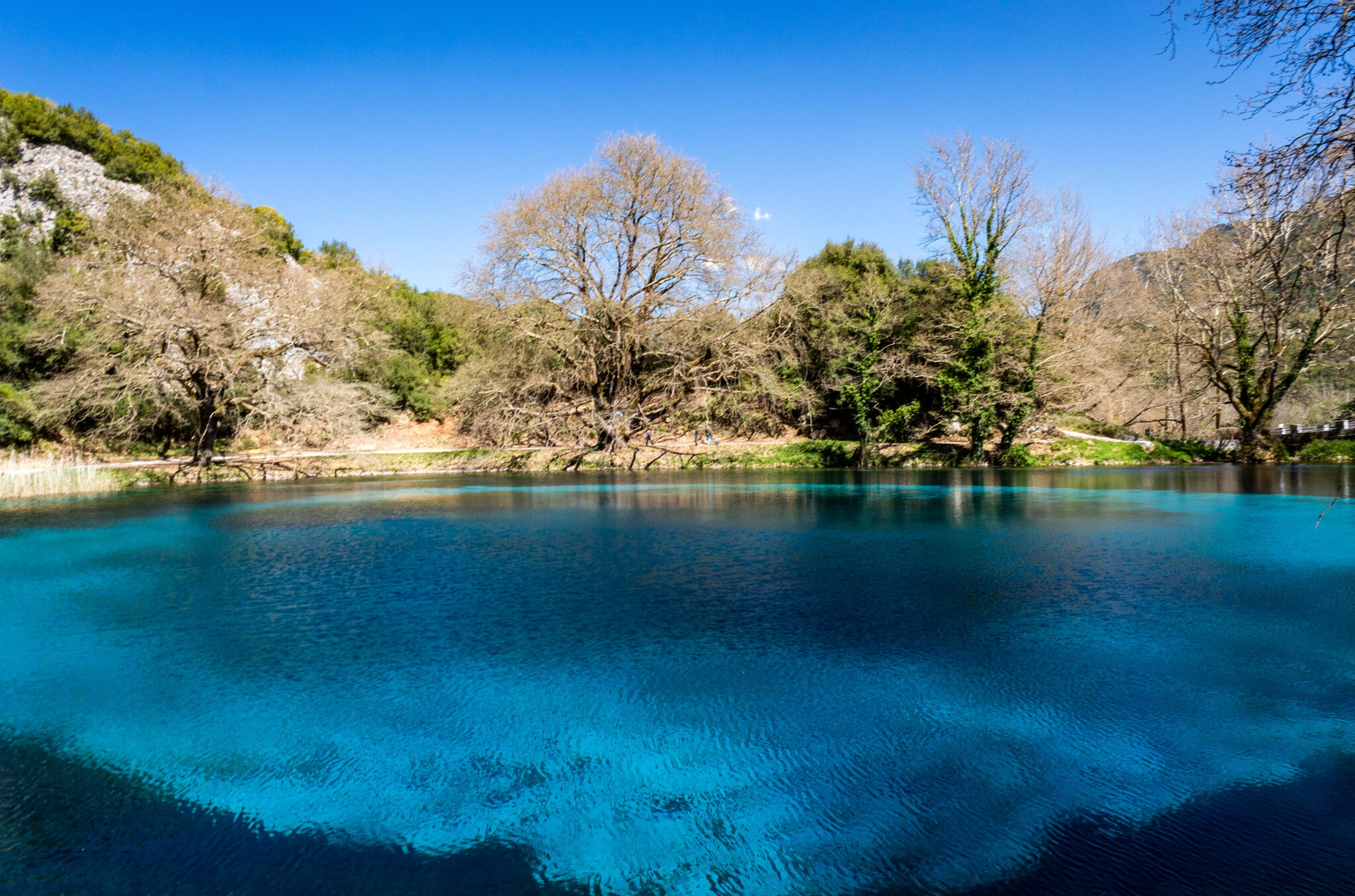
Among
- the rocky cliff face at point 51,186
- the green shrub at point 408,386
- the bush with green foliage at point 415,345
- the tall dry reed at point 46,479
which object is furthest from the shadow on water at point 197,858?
the rocky cliff face at point 51,186

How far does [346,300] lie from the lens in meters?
26.3

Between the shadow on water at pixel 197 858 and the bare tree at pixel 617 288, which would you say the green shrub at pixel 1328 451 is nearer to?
the bare tree at pixel 617 288

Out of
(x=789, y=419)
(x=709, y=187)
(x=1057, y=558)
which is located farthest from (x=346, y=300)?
(x=1057, y=558)

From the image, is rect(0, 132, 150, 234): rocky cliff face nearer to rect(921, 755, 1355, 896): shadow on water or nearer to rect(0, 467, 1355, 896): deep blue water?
rect(0, 467, 1355, 896): deep blue water

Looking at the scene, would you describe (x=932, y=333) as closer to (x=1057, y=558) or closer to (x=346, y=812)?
(x=1057, y=558)

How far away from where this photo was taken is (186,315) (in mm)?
22828

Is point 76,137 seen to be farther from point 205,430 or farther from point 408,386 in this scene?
point 205,430

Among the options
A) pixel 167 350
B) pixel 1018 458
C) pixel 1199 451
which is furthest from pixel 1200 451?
pixel 167 350

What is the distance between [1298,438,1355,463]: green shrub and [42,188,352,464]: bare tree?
33.3 metres

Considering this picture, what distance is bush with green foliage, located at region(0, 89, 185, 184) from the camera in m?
39.4

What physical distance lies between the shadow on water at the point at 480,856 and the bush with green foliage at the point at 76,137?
45.5 m

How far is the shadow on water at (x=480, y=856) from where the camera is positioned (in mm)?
2904

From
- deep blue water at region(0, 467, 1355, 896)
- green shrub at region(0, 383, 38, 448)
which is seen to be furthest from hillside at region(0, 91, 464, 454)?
deep blue water at region(0, 467, 1355, 896)

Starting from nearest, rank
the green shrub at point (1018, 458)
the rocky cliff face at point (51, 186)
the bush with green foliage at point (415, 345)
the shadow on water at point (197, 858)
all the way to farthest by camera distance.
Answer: the shadow on water at point (197, 858), the green shrub at point (1018, 458), the bush with green foliage at point (415, 345), the rocky cliff face at point (51, 186)
